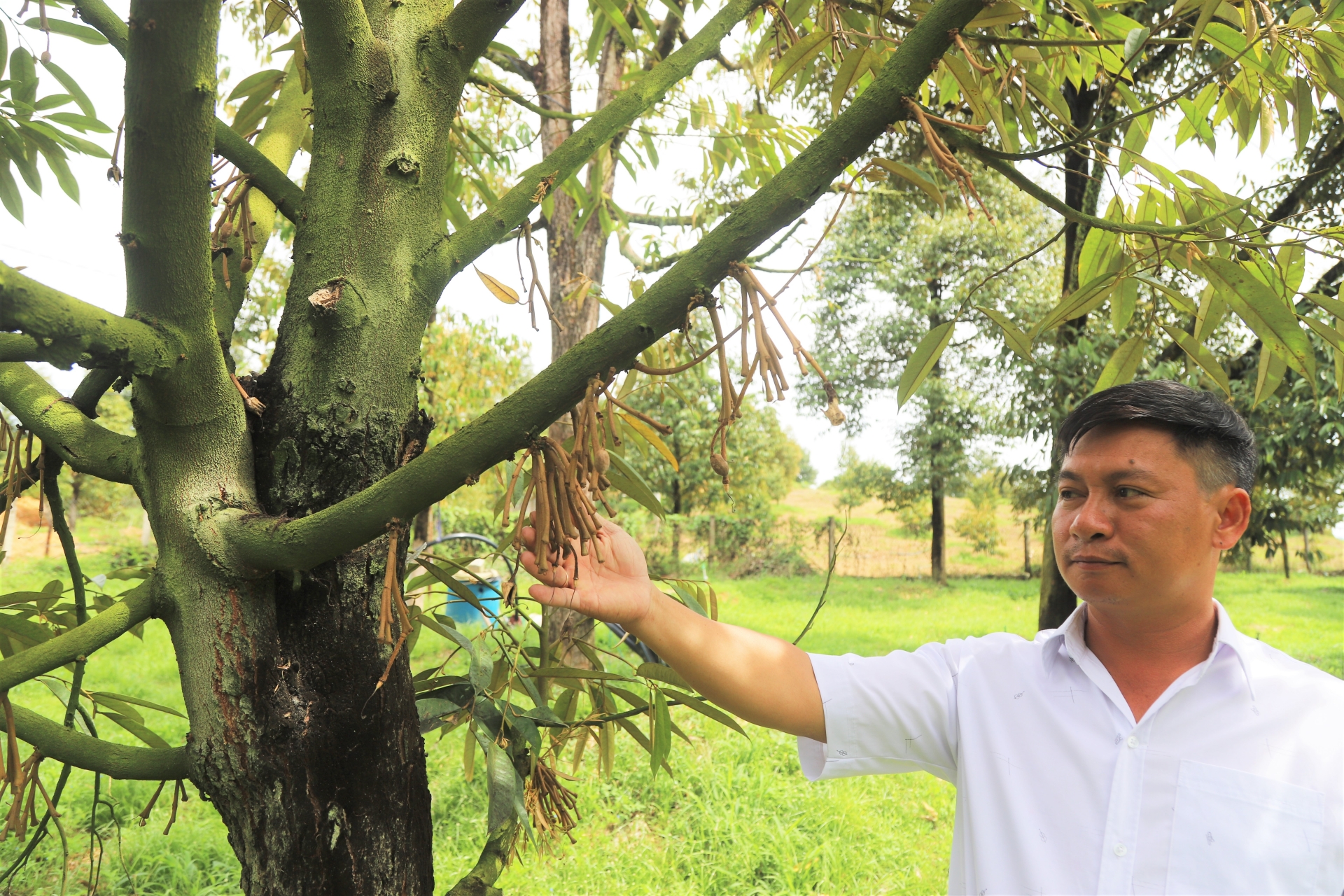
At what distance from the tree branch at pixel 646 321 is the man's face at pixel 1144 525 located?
28.7 inches

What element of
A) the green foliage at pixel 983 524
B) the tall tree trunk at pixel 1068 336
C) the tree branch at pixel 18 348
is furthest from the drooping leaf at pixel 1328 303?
the green foliage at pixel 983 524

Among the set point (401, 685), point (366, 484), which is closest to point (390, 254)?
point (366, 484)

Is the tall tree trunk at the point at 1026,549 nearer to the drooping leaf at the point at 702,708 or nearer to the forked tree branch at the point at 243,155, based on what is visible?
the drooping leaf at the point at 702,708

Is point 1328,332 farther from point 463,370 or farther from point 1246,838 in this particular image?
point 463,370

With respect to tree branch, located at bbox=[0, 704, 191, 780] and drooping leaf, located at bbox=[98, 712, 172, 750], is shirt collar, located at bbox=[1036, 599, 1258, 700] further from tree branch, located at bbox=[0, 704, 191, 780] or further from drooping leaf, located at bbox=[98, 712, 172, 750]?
drooping leaf, located at bbox=[98, 712, 172, 750]

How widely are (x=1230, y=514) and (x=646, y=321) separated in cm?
103

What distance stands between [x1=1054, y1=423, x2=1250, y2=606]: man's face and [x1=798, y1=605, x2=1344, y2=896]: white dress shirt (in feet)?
0.40

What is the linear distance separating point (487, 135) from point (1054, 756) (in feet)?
14.5

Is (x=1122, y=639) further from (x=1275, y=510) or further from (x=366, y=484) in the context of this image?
(x=1275, y=510)

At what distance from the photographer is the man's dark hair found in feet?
3.75

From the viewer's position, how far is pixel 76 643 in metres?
0.70

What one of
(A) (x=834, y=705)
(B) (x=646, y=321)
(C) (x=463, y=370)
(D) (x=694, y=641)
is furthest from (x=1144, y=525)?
(C) (x=463, y=370)

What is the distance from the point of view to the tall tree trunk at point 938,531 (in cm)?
1216

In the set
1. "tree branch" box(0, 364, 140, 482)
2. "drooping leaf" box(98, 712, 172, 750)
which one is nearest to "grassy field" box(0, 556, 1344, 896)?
"drooping leaf" box(98, 712, 172, 750)
